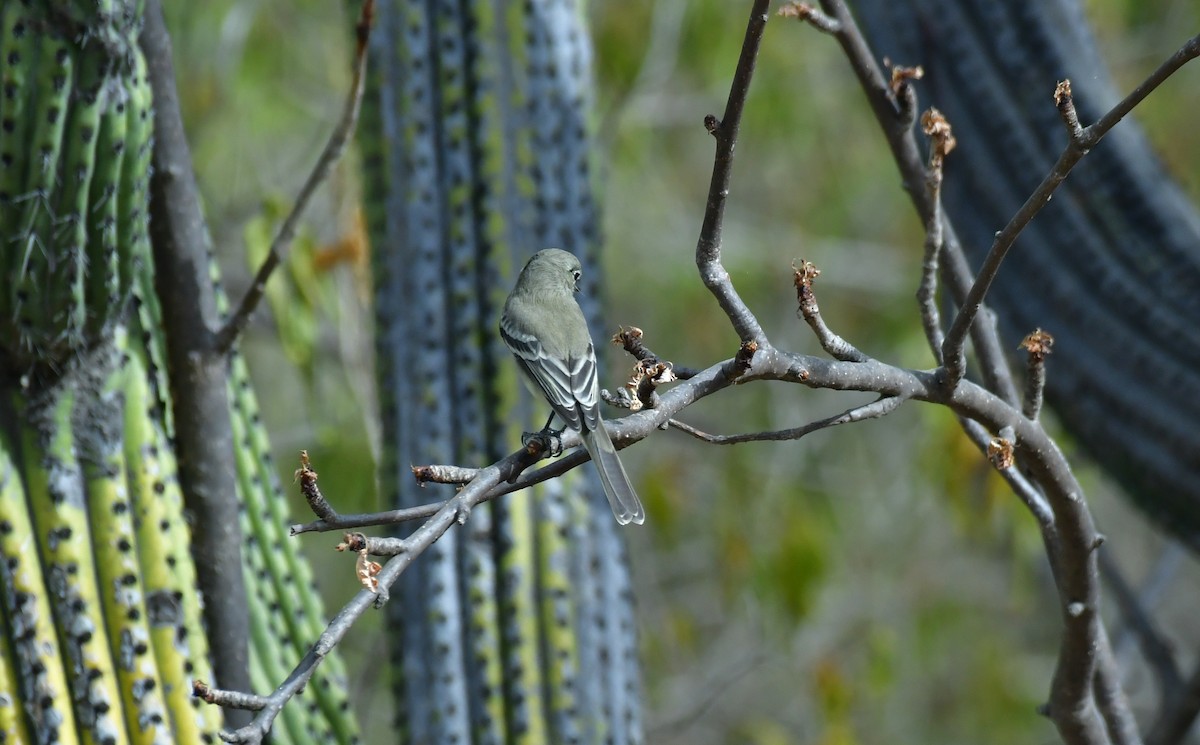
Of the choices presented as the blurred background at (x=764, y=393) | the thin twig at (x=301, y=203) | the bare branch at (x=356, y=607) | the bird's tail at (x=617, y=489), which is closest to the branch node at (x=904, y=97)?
the bird's tail at (x=617, y=489)

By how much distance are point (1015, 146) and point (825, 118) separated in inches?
228

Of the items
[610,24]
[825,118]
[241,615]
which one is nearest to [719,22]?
[610,24]

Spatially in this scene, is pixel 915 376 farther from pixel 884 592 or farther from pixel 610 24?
pixel 884 592

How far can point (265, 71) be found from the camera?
7219 millimetres

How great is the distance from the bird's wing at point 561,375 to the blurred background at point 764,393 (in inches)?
127

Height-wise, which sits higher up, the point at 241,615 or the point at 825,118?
the point at 825,118

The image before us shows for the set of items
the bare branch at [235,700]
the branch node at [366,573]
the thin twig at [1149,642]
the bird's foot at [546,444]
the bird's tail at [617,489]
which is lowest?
the thin twig at [1149,642]

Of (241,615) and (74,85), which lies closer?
(74,85)

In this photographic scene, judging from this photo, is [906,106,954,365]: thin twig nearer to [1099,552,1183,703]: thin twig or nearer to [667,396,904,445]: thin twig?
[667,396,904,445]: thin twig

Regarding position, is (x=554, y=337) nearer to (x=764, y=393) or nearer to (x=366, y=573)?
(x=366, y=573)

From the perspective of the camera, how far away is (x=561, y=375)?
7.88 feet

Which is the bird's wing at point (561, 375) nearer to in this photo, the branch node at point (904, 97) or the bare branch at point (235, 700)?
the branch node at point (904, 97)

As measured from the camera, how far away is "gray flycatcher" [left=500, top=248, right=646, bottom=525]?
2.32 m

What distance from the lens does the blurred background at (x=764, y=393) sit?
6.86 m
